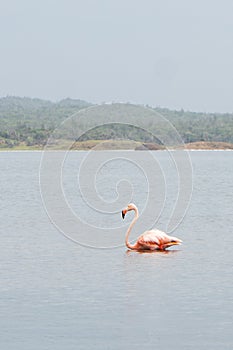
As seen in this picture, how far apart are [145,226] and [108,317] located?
12824 millimetres

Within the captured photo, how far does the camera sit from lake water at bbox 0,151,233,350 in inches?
519

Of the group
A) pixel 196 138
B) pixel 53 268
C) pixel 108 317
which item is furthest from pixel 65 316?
pixel 196 138

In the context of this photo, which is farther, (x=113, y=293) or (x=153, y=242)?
(x=153, y=242)

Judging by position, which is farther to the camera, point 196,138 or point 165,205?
point 196,138

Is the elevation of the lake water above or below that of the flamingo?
below

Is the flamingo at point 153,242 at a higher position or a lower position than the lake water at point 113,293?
higher

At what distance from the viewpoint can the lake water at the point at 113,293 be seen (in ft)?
43.3

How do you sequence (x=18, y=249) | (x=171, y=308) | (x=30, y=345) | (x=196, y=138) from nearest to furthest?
(x=30, y=345) → (x=171, y=308) → (x=18, y=249) → (x=196, y=138)

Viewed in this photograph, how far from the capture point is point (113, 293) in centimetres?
1620

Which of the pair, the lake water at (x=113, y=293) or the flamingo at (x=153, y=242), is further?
the flamingo at (x=153, y=242)

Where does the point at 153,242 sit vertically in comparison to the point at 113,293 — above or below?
above

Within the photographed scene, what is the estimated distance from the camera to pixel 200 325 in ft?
45.3

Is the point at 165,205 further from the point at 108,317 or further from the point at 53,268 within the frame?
the point at 108,317

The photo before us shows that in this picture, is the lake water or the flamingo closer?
the lake water
